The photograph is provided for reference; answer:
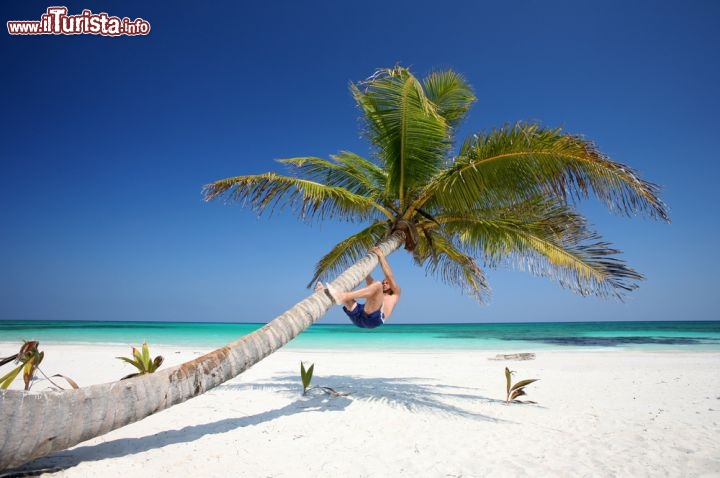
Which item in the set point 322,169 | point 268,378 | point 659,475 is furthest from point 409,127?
point 268,378

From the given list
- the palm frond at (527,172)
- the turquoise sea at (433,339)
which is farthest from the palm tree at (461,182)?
the turquoise sea at (433,339)

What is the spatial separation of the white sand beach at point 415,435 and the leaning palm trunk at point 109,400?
1.78 ft

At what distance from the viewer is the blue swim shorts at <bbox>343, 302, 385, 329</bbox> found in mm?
5129

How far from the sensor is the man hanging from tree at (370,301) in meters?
5.05

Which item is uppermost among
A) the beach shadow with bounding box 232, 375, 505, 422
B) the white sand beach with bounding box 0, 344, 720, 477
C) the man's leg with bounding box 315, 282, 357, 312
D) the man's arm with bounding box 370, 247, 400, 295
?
the man's arm with bounding box 370, 247, 400, 295

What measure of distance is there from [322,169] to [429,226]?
232 cm

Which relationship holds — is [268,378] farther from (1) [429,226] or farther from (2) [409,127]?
(2) [409,127]

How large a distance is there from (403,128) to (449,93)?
1.74 m

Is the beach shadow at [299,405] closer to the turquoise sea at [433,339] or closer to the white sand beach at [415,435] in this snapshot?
the white sand beach at [415,435]

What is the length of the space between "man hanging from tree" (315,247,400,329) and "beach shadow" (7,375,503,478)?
181cm

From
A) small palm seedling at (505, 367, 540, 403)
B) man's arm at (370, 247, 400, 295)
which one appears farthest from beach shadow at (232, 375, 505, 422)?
man's arm at (370, 247, 400, 295)

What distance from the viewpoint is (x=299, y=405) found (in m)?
6.29

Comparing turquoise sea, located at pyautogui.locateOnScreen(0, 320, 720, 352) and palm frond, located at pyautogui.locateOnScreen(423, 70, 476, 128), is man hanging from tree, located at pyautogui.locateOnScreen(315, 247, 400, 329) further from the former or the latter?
turquoise sea, located at pyautogui.locateOnScreen(0, 320, 720, 352)

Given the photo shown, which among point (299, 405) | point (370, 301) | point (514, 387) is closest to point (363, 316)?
point (370, 301)
